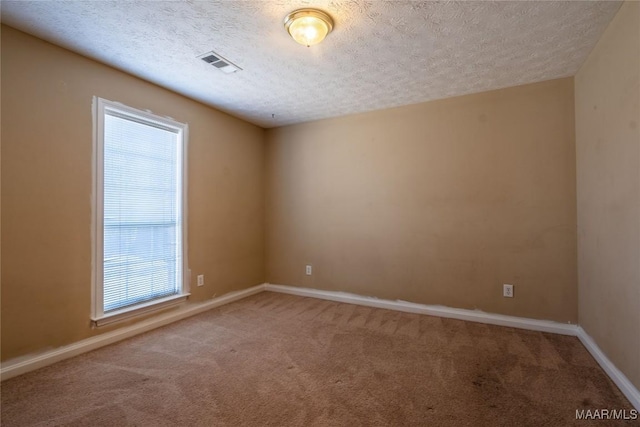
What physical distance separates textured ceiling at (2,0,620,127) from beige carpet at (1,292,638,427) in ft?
8.04

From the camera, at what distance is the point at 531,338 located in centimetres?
270

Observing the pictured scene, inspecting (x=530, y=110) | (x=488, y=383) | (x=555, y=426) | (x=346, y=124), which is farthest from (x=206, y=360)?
(x=530, y=110)

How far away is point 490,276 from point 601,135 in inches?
61.8

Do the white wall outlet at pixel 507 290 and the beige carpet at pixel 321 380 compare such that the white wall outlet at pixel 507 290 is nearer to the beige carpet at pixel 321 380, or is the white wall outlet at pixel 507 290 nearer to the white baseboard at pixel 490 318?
the white baseboard at pixel 490 318

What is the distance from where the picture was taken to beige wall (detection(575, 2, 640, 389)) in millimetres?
1777

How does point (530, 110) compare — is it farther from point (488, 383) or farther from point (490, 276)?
point (488, 383)

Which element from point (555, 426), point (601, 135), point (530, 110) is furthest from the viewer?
point (530, 110)

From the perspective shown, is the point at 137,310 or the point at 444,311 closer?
the point at 137,310

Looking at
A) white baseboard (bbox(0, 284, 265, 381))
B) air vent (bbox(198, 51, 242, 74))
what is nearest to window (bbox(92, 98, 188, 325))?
white baseboard (bbox(0, 284, 265, 381))

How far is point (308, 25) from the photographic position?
1945 mm

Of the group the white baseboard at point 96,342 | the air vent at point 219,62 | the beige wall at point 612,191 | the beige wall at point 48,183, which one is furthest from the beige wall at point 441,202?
the beige wall at point 48,183

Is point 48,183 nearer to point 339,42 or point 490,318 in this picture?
Result: point 339,42

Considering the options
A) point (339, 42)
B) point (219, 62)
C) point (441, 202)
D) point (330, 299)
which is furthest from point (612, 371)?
point (219, 62)

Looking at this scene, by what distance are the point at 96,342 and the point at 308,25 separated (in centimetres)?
303
